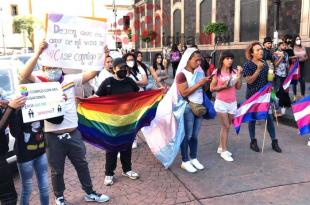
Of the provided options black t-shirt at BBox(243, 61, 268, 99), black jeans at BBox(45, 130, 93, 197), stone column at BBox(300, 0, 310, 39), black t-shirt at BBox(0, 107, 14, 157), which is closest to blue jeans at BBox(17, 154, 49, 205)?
black jeans at BBox(45, 130, 93, 197)

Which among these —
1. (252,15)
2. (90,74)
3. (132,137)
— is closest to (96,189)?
(132,137)

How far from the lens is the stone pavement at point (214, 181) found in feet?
14.0

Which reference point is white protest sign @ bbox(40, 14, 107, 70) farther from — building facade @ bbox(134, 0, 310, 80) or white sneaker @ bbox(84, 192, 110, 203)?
building facade @ bbox(134, 0, 310, 80)

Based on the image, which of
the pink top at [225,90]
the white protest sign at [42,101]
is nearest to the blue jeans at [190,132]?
the pink top at [225,90]

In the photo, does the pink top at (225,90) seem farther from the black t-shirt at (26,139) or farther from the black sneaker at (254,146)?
the black t-shirt at (26,139)

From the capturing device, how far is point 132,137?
489 cm

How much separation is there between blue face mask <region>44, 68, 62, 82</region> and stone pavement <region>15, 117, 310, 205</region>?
5.06ft

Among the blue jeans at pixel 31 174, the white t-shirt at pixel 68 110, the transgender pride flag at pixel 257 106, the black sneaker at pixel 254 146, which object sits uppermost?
the white t-shirt at pixel 68 110

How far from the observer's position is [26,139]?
3.30 meters

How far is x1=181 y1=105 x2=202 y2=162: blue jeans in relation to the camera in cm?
513

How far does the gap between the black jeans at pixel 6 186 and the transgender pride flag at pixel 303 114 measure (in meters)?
4.87

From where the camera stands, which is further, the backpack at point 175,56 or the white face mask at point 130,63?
the backpack at point 175,56

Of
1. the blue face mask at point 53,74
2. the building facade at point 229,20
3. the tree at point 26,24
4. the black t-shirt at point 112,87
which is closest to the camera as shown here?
the blue face mask at point 53,74

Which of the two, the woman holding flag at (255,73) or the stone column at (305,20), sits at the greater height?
the stone column at (305,20)
